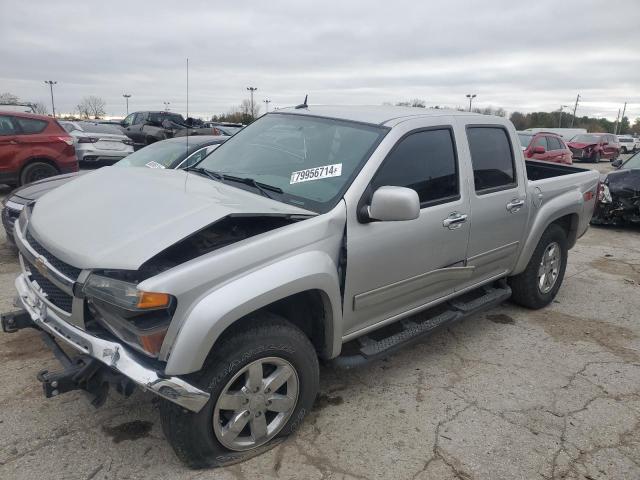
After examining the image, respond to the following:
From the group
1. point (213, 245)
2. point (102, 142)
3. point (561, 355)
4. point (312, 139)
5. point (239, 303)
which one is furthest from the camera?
point (102, 142)

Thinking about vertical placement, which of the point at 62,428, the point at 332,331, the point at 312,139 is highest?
the point at 312,139

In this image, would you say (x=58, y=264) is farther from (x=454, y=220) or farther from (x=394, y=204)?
(x=454, y=220)

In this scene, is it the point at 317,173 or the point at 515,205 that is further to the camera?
the point at 515,205

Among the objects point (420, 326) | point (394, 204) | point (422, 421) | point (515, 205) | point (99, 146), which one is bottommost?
point (422, 421)

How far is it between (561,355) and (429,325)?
52.9 inches

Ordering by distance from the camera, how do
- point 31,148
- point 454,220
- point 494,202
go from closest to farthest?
1. point 454,220
2. point 494,202
3. point 31,148

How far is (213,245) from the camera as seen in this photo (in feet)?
8.43

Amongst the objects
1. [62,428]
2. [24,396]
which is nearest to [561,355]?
[62,428]

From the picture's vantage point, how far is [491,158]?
404 centimetres

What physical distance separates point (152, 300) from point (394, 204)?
1.33 metres

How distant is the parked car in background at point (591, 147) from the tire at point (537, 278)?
23808 millimetres

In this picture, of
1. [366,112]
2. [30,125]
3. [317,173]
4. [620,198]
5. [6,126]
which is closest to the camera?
[317,173]

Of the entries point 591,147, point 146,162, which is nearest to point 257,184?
point 146,162

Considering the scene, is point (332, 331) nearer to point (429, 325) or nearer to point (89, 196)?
point (429, 325)
